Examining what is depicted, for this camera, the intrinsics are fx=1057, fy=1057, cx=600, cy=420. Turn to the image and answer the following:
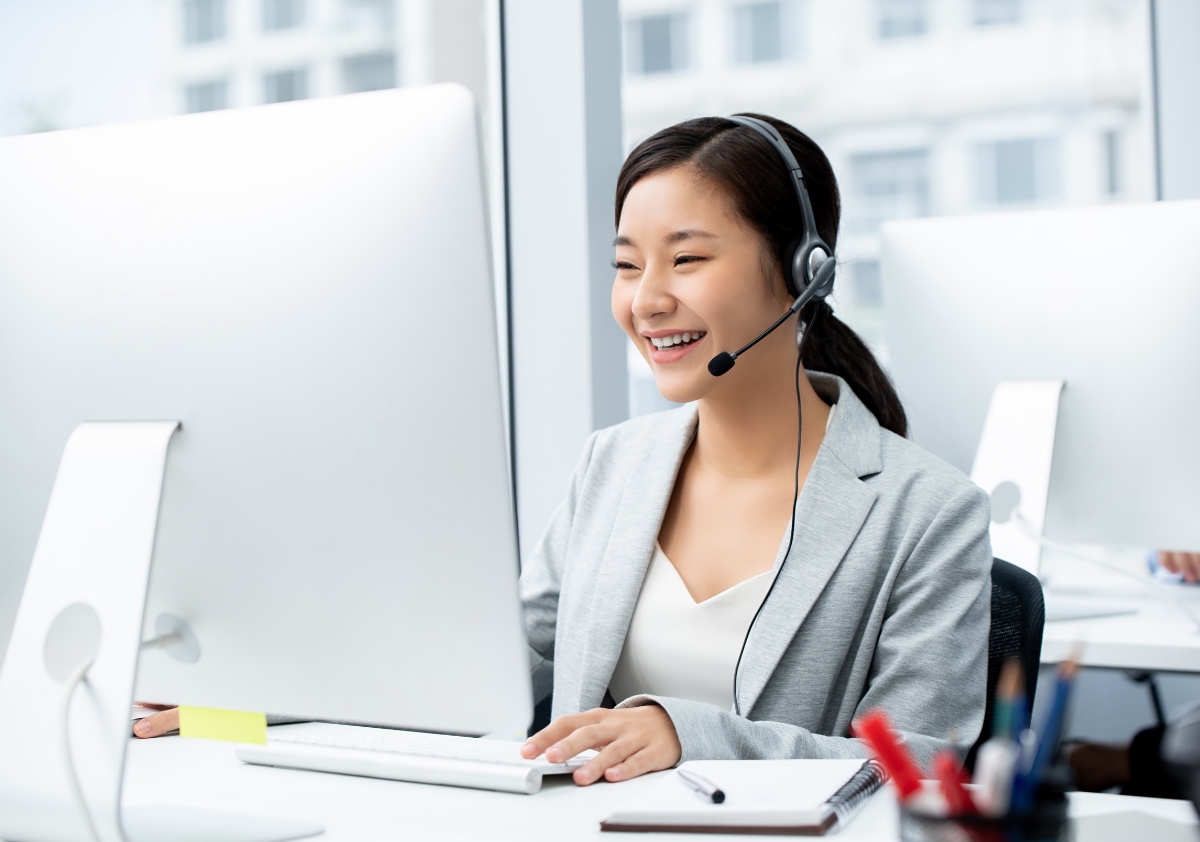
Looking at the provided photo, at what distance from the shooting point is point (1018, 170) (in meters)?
3.47

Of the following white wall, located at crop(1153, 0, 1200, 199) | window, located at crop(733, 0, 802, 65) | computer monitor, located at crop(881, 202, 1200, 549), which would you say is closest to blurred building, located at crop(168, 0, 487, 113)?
computer monitor, located at crop(881, 202, 1200, 549)

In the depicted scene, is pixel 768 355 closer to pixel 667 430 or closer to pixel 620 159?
pixel 667 430

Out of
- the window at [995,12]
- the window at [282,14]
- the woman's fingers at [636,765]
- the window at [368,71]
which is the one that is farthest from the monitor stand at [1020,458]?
the window at [995,12]

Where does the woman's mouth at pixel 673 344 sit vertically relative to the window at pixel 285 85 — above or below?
below

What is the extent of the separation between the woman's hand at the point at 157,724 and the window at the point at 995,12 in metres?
3.13

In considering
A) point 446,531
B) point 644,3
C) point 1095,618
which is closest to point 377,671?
point 446,531

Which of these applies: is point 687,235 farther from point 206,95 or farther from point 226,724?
point 206,95

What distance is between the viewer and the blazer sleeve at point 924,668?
0.92m

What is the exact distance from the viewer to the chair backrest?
104 centimetres

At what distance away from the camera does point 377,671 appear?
0.72 metres

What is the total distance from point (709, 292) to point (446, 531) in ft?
1.97

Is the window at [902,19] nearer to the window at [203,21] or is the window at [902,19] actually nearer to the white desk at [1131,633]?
the white desk at [1131,633]

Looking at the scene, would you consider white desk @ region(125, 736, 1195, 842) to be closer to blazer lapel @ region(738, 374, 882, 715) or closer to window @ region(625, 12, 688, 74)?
blazer lapel @ region(738, 374, 882, 715)

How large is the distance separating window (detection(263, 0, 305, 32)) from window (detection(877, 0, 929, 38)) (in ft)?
7.57
